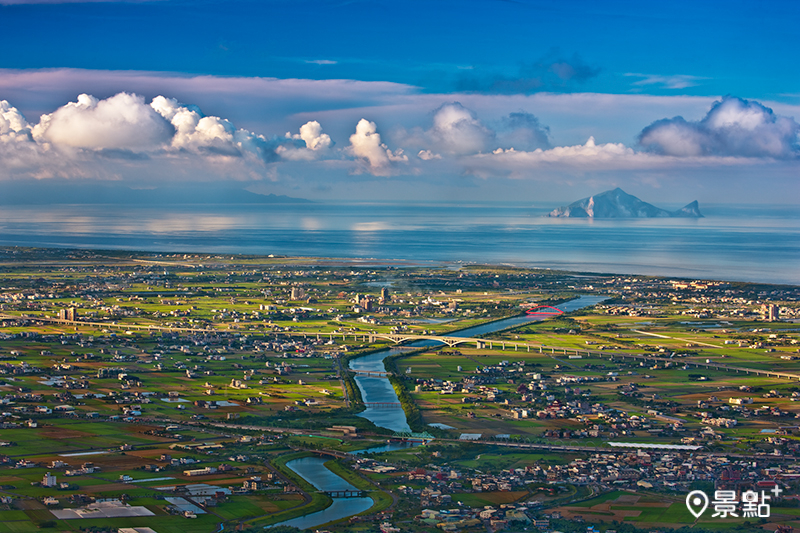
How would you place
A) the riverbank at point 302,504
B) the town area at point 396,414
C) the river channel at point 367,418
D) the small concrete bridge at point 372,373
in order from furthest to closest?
the small concrete bridge at point 372,373 < the river channel at point 367,418 < the town area at point 396,414 < the riverbank at point 302,504

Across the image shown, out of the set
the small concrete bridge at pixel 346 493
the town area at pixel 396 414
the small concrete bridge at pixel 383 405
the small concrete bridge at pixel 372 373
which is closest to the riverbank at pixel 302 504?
the town area at pixel 396 414

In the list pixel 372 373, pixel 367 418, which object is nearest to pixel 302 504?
pixel 367 418

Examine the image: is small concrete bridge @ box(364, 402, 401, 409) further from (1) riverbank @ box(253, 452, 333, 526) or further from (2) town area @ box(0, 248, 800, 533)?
(1) riverbank @ box(253, 452, 333, 526)

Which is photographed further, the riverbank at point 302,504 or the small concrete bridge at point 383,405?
the small concrete bridge at point 383,405

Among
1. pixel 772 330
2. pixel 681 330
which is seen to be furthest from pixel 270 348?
pixel 772 330

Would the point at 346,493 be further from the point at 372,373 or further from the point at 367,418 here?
the point at 372,373

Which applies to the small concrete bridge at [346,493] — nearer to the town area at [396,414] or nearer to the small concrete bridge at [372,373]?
the town area at [396,414]

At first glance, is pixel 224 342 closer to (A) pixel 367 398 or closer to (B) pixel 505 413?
(A) pixel 367 398

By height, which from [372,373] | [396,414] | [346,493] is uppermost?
[372,373]

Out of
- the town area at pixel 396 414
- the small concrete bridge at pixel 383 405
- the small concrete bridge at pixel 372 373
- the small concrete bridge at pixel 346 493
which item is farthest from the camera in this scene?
the small concrete bridge at pixel 372 373
